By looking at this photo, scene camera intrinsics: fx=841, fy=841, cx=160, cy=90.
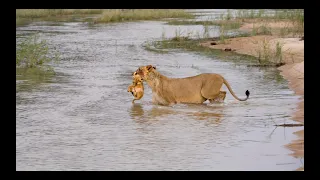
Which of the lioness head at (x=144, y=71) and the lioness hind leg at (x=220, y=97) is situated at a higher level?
the lioness head at (x=144, y=71)

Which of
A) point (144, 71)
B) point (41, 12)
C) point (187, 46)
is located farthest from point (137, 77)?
point (41, 12)

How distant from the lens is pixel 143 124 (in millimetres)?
10102

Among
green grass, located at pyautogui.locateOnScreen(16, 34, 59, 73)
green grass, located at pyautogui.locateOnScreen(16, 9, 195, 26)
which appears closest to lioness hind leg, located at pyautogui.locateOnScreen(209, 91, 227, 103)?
green grass, located at pyautogui.locateOnScreen(16, 34, 59, 73)

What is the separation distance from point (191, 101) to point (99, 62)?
5.07 meters

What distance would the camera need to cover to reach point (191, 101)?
11094mm

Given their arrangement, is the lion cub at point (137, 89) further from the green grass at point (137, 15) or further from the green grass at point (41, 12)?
the green grass at point (41, 12)

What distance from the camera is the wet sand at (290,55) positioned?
9089 millimetres

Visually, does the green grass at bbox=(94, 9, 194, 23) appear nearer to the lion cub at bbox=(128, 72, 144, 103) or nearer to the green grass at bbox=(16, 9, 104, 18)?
the green grass at bbox=(16, 9, 104, 18)

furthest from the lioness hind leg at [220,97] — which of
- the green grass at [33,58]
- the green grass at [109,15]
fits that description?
the green grass at [109,15]

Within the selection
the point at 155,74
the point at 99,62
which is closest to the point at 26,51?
the point at 99,62

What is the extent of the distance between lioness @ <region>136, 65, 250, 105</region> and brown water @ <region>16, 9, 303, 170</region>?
0.48ft

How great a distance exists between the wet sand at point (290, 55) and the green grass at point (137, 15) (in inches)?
185

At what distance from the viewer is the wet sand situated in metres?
9.09
